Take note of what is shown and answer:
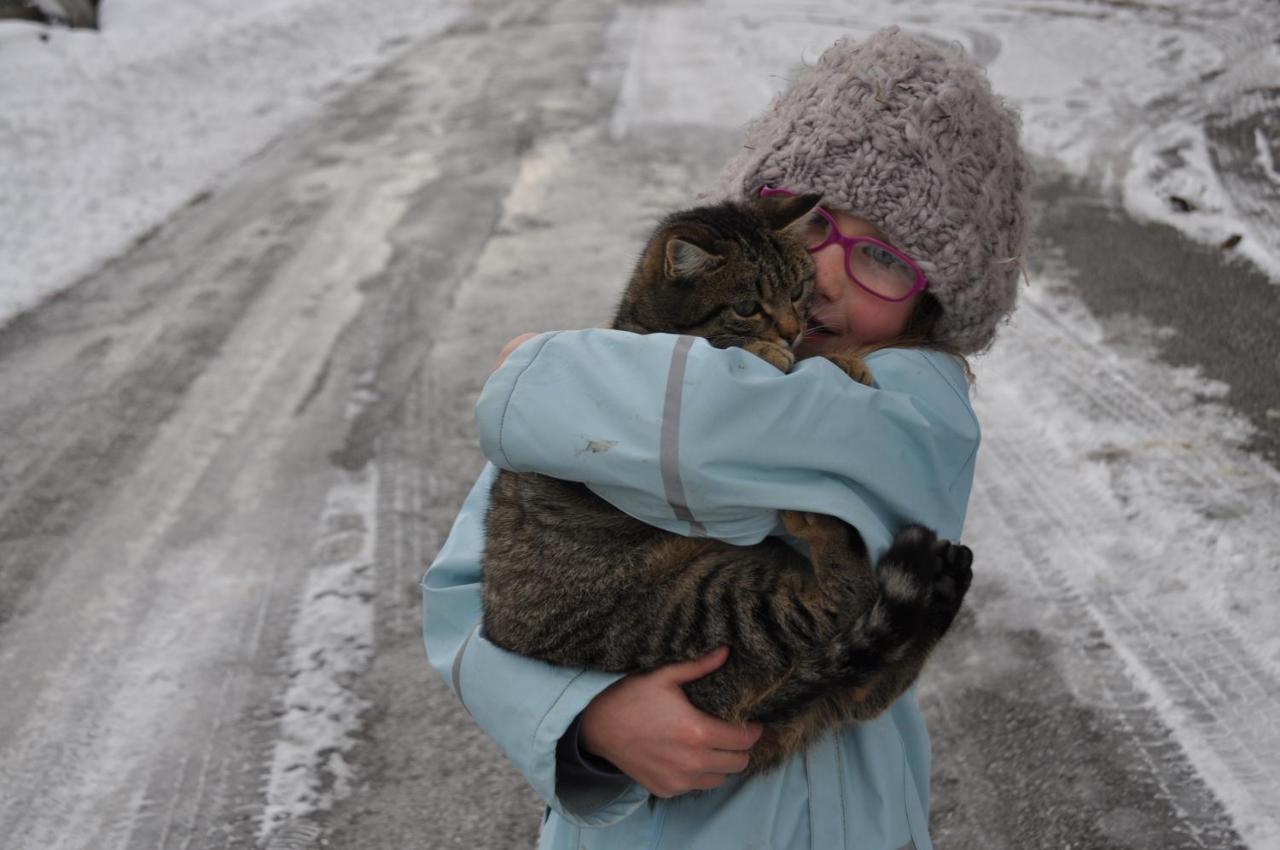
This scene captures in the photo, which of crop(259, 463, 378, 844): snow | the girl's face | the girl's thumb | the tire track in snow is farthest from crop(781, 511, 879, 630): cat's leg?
crop(259, 463, 378, 844): snow

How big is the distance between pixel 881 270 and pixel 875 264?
18 mm

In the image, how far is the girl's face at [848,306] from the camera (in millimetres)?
2125

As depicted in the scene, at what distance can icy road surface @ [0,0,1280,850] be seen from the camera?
3006mm

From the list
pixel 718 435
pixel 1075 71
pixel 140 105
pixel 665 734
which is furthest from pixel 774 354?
pixel 140 105

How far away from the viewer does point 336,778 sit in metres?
3.12

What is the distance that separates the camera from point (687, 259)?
2412 millimetres

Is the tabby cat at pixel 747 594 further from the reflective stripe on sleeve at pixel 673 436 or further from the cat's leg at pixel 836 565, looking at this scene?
the reflective stripe on sleeve at pixel 673 436

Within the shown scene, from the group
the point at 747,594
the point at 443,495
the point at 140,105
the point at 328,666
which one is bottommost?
the point at 328,666

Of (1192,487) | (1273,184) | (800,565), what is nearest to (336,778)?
(800,565)

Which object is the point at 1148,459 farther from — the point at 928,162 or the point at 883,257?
the point at 928,162

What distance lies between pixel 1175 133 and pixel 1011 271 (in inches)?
253

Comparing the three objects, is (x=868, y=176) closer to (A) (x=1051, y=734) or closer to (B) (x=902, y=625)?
(B) (x=902, y=625)

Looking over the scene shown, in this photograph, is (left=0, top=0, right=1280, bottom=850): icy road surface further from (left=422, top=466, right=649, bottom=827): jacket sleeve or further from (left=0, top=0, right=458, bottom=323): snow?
(left=422, top=466, right=649, bottom=827): jacket sleeve

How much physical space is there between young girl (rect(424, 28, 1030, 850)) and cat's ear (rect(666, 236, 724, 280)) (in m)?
0.20
